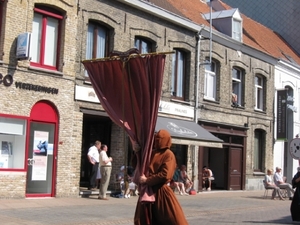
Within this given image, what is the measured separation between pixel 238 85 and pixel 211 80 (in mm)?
2458

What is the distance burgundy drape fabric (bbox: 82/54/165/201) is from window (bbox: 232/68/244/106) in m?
18.6

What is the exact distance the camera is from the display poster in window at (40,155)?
15602 mm

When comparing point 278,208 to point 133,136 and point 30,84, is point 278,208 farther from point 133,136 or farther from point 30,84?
point 133,136

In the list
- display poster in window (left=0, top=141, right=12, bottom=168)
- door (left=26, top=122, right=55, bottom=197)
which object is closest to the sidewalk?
door (left=26, top=122, right=55, bottom=197)

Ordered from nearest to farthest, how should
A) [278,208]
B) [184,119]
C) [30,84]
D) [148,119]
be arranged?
[148,119] < [30,84] < [278,208] < [184,119]

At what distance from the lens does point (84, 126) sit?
747 inches

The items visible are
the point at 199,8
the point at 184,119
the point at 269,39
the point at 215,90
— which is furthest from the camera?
the point at 269,39

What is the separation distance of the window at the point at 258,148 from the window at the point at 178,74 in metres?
6.84

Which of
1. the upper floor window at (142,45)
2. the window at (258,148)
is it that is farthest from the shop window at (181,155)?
the window at (258,148)

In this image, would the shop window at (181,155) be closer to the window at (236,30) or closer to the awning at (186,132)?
the awning at (186,132)

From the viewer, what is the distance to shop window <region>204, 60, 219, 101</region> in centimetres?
2298

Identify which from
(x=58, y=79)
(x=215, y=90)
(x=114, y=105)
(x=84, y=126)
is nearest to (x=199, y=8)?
(x=215, y=90)

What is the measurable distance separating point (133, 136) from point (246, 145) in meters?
19.5

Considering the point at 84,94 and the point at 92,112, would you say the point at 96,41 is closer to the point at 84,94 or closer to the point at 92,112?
the point at 84,94
